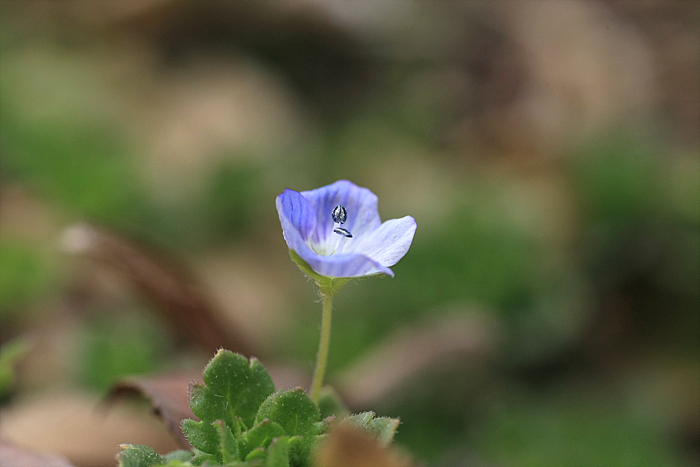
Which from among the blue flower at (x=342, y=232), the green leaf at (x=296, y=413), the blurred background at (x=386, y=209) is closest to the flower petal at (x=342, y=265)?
the blue flower at (x=342, y=232)

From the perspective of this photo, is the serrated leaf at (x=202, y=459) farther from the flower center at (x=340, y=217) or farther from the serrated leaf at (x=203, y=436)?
the flower center at (x=340, y=217)

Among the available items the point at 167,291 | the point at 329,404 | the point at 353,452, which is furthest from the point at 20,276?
the point at 353,452

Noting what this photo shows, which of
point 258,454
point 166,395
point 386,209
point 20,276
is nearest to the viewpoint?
point 258,454

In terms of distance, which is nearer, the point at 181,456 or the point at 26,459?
the point at 181,456

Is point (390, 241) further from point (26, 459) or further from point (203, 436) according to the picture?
point (26, 459)

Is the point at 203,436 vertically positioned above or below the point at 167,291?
below
